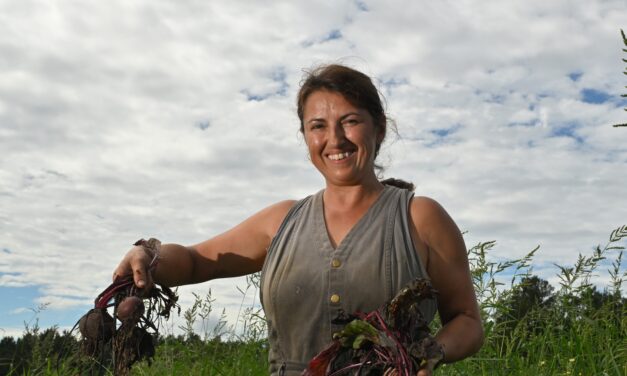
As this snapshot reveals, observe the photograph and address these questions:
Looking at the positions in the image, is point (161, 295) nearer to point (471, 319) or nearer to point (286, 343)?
point (286, 343)

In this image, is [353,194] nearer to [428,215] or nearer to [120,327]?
[428,215]

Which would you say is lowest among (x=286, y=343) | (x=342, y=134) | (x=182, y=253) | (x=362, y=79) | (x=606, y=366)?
(x=606, y=366)

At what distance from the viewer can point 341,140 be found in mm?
3070

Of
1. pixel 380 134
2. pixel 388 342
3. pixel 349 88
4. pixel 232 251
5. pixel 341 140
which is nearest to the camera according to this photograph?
pixel 388 342

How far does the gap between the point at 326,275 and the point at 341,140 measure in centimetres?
56

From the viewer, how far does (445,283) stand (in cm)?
306

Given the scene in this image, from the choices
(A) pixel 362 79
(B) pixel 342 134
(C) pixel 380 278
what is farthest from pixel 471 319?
(A) pixel 362 79

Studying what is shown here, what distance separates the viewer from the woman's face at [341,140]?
308 centimetres

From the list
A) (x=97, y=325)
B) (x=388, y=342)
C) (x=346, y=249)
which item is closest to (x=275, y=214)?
(x=346, y=249)

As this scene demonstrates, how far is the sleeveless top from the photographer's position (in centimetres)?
292

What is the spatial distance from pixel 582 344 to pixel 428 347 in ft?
9.80

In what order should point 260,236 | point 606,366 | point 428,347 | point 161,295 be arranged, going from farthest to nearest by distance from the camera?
1. point 606,366
2. point 260,236
3. point 161,295
4. point 428,347

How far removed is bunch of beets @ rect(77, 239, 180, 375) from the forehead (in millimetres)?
1054

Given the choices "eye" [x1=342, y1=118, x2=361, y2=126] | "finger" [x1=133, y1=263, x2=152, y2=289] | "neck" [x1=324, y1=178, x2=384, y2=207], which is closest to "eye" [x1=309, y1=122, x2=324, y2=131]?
"eye" [x1=342, y1=118, x2=361, y2=126]
